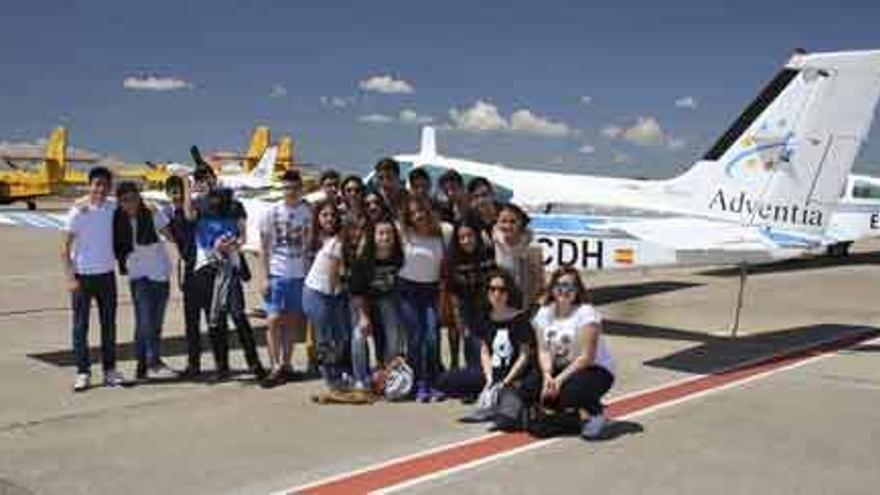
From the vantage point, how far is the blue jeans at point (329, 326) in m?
7.32

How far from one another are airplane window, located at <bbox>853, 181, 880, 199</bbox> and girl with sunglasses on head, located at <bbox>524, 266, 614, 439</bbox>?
17.7m

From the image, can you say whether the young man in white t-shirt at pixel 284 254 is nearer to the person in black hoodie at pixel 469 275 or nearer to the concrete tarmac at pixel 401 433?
the concrete tarmac at pixel 401 433

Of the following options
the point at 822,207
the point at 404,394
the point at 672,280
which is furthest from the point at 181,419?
the point at 672,280

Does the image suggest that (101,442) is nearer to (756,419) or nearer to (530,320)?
(530,320)

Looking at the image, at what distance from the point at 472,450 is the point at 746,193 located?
23.9 feet

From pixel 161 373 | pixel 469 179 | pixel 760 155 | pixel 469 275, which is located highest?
pixel 760 155

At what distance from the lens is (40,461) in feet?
18.0

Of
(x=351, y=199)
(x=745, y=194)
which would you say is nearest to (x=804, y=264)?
(x=745, y=194)

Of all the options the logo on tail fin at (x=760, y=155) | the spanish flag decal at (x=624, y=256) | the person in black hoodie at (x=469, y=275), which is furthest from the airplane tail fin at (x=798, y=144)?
the person in black hoodie at (x=469, y=275)

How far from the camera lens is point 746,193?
11.7 metres

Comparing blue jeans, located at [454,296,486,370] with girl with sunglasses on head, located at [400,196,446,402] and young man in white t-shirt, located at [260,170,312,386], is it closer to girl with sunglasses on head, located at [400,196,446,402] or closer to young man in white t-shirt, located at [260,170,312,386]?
girl with sunglasses on head, located at [400,196,446,402]

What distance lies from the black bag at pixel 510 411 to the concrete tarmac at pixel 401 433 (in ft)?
0.71

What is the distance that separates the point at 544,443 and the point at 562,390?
1.17 ft

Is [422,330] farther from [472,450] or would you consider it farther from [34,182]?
[34,182]
